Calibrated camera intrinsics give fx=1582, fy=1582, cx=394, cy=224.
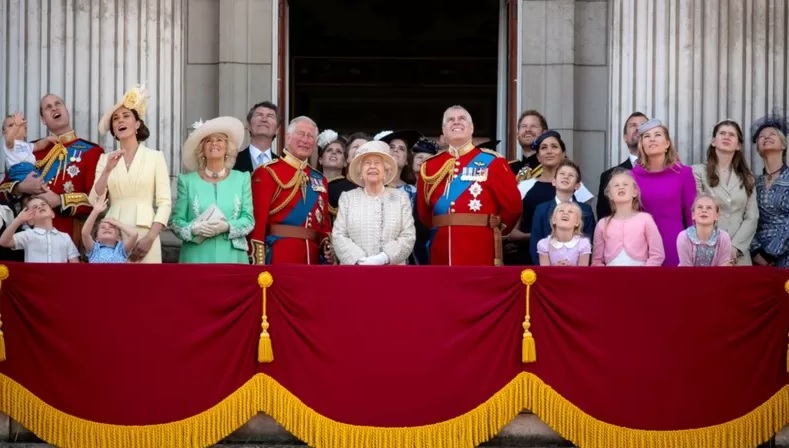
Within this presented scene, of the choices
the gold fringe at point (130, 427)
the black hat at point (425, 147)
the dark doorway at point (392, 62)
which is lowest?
the gold fringe at point (130, 427)

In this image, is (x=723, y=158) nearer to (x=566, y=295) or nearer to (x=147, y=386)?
(x=566, y=295)

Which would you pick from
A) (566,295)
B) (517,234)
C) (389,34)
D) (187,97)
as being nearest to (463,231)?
(517,234)

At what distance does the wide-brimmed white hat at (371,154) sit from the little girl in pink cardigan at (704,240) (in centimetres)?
197

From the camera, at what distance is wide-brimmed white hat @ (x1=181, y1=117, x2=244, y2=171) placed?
10.6 metres

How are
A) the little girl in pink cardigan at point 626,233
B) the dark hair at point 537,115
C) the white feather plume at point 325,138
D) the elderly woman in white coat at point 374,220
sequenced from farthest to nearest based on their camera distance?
1. the white feather plume at point 325,138
2. the dark hair at point 537,115
3. the elderly woman in white coat at point 374,220
4. the little girl in pink cardigan at point 626,233

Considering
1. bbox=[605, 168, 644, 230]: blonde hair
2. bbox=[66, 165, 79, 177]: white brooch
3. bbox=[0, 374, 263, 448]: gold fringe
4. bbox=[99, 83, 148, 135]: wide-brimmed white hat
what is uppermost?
bbox=[99, 83, 148, 135]: wide-brimmed white hat

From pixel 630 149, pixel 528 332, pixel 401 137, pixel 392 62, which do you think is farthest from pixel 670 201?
pixel 392 62

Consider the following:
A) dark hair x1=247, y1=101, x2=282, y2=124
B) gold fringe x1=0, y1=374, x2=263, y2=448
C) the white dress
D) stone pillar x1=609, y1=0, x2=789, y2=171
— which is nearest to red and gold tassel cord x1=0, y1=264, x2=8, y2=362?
gold fringe x1=0, y1=374, x2=263, y2=448

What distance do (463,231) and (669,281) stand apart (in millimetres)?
1740

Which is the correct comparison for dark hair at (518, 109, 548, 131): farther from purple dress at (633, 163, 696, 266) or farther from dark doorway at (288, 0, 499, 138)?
dark doorway at (288, 0, 499, 138)

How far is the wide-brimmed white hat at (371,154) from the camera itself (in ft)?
34.3

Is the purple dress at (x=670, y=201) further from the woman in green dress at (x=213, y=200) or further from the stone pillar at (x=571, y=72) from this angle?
the woman in green dress at (x=213, y=200)

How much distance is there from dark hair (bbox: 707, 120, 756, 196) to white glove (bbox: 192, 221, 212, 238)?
3.52m

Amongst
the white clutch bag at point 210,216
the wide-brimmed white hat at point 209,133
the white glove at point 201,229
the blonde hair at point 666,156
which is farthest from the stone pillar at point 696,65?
the white glove at point 201,229
